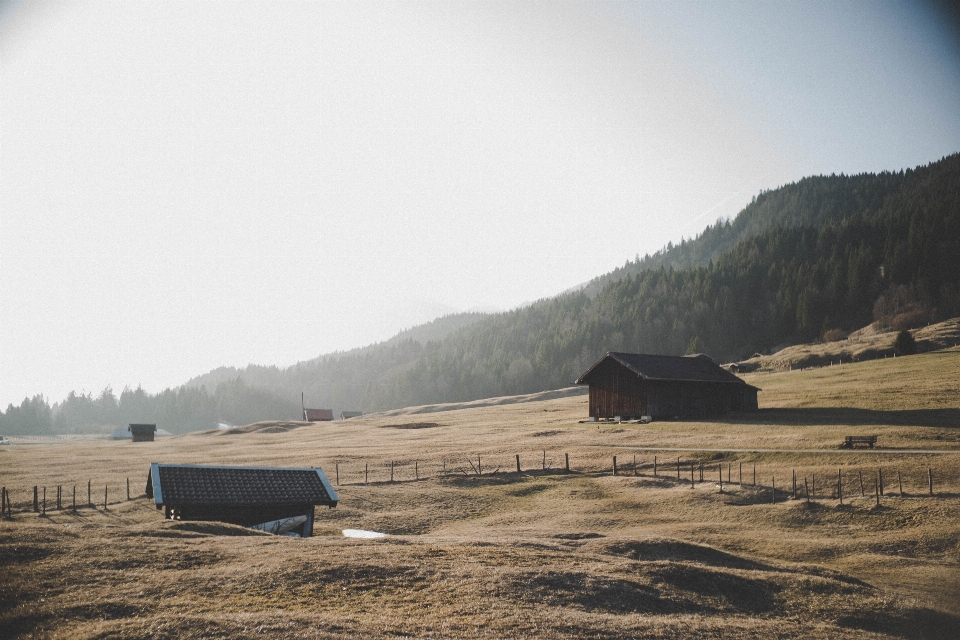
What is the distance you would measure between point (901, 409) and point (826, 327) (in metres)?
100

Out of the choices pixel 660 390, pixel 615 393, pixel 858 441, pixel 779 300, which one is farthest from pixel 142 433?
pixel 779 300

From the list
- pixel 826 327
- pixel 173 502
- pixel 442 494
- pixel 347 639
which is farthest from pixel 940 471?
pixel 826 327

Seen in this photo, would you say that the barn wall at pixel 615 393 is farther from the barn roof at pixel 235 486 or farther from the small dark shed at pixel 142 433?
the small dark shed at pixel 142 433

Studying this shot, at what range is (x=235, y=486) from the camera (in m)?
31.8

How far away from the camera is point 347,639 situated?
42.3 feet

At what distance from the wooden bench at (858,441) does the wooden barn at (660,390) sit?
26.5m

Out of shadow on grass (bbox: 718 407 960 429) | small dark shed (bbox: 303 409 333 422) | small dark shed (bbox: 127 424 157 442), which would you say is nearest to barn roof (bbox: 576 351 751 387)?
shadow on grass (bbox: 718 407 960 429)

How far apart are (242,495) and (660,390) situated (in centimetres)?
5258

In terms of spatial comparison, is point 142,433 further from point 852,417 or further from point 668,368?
point 852,417

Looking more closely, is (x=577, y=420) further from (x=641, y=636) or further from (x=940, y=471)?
(x=641, y=636)

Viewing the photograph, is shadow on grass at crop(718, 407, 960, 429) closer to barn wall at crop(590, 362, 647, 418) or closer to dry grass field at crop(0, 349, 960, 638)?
dry grass field at crop(0, 349, 960, 638)

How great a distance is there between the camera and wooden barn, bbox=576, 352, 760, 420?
71.1 m

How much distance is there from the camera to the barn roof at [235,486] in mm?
30094

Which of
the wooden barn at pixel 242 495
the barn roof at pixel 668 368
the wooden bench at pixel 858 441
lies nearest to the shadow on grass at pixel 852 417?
the barn roof at pixel 668 368
